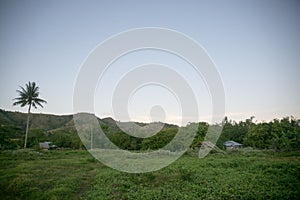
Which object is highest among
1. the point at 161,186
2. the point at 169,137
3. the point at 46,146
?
the point at 169,137

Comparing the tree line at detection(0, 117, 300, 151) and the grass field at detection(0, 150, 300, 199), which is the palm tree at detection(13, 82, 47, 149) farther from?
the grass field at detection(0, 150, 300, 199)

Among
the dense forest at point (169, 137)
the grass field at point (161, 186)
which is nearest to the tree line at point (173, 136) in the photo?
the dense forest at point (169, 137)

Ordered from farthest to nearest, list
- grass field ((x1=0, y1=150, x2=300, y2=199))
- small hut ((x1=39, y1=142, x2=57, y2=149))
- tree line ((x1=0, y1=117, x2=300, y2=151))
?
1. small hut ((x1=39, y1=142, x2=57, y2=149))
2. tree line ((x1=0, y1=117, x2=300, y2=151))
3. grass field ((x1=0, y1=150, x2=300, y2=199))

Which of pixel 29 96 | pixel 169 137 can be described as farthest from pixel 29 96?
pixel 169 137

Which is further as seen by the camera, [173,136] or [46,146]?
[46,146]

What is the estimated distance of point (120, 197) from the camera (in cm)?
721

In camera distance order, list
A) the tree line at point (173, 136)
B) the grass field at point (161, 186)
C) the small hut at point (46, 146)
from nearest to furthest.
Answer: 1. the grass field at point (161, 186)
2. the tree line at point (173, 136)
3. the small hut at point (46, 146)

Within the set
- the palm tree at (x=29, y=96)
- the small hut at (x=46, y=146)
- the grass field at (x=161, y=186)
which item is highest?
the palm tree at (x=29, y=96)

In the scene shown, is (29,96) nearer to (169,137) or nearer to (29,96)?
(29,96)

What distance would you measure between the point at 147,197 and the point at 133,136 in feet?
77.8

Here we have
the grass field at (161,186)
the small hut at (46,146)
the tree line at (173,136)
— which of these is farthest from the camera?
the small hut at (46,146)

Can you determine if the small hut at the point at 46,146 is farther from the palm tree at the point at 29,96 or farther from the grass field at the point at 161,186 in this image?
the grass field at the point at 161,186

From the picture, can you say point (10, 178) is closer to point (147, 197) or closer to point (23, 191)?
point (23, 191)

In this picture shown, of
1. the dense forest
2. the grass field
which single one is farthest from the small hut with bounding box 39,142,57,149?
the grass field
